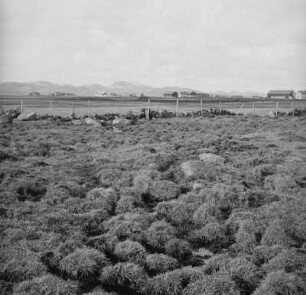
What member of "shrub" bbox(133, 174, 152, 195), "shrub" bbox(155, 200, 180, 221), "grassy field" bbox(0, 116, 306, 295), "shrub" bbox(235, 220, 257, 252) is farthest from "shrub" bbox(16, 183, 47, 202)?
"shrub" bbox(235, 220, 257, 252)

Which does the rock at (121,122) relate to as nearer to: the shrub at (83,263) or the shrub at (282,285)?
the shrub at (83,263)

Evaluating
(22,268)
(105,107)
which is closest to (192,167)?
(22,268)

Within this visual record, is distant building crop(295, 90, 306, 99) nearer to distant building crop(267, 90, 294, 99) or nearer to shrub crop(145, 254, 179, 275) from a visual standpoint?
distant building crop(267, 90, 294, 99)

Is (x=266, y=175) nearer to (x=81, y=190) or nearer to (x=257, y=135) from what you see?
(x=81, y=190)

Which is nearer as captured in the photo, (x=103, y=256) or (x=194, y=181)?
(x=103, y=256)

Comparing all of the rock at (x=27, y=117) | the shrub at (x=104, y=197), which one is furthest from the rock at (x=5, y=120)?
the shrub at (x=104, y=197)

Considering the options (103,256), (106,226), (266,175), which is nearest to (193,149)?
(266,175)

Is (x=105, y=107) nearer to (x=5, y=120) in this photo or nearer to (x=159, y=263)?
(x=5, y=120)
